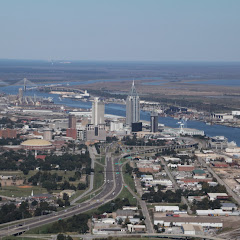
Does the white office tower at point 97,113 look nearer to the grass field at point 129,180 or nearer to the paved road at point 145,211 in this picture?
the grass field at point 129,180

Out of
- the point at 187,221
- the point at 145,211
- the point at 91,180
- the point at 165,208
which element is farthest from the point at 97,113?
the point at 187,221

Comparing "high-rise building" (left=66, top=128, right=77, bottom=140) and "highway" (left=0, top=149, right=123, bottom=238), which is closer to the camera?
"highway" (left=0, top=149, right=123, bottom=238)

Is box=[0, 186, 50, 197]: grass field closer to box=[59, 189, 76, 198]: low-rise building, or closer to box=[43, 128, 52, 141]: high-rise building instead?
box=[59, 189, 76, 198]: low-rise building

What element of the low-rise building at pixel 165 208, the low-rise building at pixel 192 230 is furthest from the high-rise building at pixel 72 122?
the low-rise building at pixel 192 230

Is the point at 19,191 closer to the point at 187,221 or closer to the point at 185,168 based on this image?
the point at 187,221

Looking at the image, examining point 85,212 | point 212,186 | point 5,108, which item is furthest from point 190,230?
point 5,108

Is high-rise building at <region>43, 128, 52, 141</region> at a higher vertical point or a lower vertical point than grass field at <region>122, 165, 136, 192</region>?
lower

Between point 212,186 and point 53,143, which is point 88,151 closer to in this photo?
point 53,143

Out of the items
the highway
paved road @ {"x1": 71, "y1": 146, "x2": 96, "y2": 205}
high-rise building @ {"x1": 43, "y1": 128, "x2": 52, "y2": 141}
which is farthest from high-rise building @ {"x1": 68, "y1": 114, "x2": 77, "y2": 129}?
the highway
